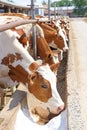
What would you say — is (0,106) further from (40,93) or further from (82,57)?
(82,57)

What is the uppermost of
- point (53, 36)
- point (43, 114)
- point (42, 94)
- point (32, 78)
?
point (32, 78)

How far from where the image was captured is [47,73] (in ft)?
13.7

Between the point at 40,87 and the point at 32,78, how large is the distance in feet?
0.51

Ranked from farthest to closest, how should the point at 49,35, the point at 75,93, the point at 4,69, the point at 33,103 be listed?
1. the point at 49,35
2. the point at 75,93
3. the point at 4,69
4. the point at 33,103

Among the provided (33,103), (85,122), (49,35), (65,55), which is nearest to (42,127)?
(33,103)

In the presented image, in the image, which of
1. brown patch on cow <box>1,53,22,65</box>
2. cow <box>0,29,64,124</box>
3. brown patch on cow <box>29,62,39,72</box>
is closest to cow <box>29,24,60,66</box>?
cow <box>0,29,64,124</box>

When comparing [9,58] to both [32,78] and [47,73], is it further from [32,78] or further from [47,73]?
[47,73]

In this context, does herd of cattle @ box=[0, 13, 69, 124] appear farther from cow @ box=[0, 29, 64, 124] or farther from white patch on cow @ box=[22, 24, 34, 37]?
white patch on cow @ box=[22, 24, 34, 37]

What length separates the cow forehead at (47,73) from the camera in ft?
13.5

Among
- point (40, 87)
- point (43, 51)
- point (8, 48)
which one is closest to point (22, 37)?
point (43, 51)

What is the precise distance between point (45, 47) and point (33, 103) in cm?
175

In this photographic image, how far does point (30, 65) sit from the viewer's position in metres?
4.46

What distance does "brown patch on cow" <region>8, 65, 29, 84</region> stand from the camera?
4461 millimetres

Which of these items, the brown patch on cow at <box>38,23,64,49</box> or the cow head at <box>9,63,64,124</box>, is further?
the brown patch on cow at <box>38,23,64,49</box>
